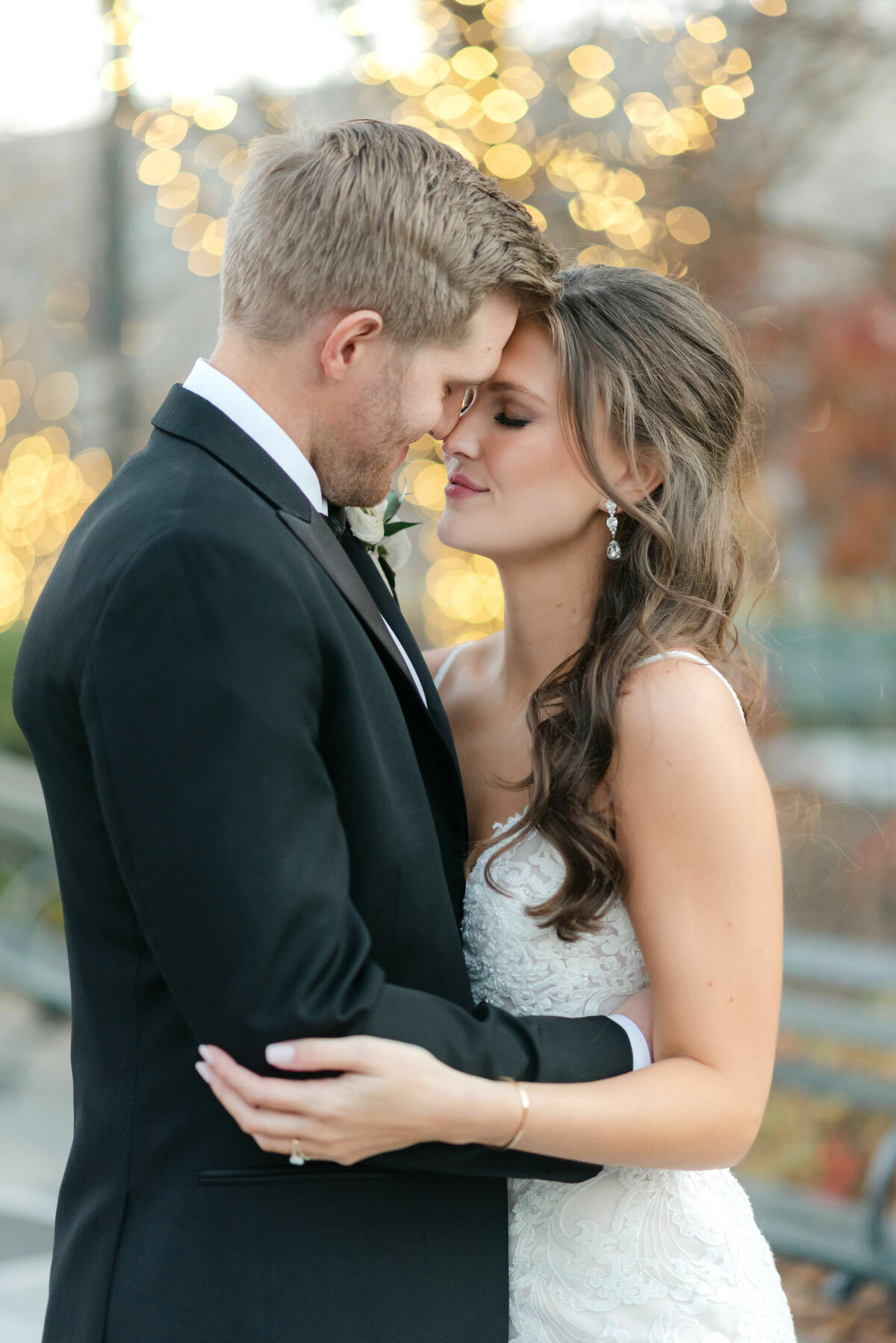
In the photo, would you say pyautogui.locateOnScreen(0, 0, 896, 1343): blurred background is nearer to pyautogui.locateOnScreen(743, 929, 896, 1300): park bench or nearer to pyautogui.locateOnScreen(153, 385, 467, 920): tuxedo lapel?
pyautogui.locateOnScreen(743, 929, 896, 1300): park bench

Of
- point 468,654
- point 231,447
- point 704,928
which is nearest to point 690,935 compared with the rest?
point 704,928

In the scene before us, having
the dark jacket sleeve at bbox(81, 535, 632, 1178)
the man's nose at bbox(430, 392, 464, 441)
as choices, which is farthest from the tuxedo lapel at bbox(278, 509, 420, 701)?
the man's nose at bbox(430, 392, 464, 441)

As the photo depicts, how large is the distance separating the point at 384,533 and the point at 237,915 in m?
1.05

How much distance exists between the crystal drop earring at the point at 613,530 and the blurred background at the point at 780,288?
1.01m

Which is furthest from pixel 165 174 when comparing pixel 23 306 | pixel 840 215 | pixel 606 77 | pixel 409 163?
pixel 409 163

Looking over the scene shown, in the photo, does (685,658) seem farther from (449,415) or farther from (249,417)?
(249,417)

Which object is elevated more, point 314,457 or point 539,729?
point 314,457

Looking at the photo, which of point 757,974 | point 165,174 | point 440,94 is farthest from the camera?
point 165,174

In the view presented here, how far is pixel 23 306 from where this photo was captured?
4.86 meters

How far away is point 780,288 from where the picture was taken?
3500mm

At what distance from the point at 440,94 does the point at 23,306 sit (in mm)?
2114

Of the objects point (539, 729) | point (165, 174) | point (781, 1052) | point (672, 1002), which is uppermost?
point (165, 174)

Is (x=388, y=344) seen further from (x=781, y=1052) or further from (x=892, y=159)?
(x=781, y=1052)

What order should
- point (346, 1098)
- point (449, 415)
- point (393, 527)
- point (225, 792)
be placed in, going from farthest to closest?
point (393, 527)
point (449, 415)
point (346, 1098)
point (225, 792)
